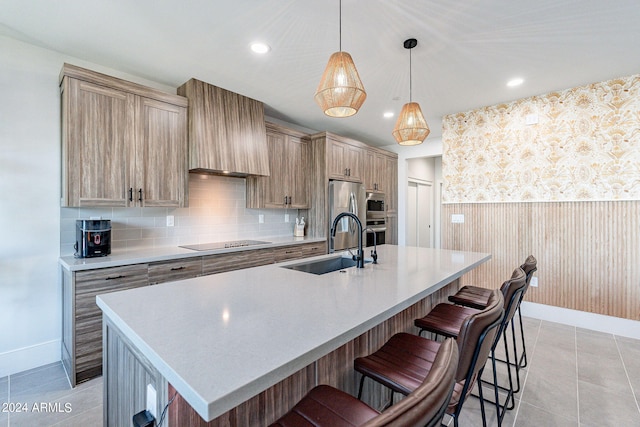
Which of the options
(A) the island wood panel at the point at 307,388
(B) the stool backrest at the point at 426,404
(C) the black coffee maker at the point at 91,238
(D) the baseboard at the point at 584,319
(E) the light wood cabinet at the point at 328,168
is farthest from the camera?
(E) the light wood cabinet at the point at 328,168

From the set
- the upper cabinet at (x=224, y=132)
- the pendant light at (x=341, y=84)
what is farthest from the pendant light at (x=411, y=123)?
the upper cabinet at (x=224, y=132)

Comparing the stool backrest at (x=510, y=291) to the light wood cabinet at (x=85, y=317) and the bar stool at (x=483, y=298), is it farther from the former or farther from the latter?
the light wood cabinet at (x=85, y=317)

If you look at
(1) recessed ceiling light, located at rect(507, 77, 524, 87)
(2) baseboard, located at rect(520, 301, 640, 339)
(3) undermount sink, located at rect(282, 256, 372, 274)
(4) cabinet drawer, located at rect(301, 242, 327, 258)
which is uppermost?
(1) recessed ceiling light, located at rect(507, 77, 524, 87)

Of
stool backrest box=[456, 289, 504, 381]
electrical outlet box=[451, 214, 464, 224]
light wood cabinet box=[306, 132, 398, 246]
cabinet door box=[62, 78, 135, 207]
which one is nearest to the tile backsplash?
cabinet door box=[62, 78, 135, 207]

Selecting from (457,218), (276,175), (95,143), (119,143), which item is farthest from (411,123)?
(95,143)

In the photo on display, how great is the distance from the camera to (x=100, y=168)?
243 centimetres

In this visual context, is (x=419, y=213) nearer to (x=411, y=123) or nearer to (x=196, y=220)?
(x=411, y=123)

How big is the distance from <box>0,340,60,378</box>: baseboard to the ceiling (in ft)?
8.10

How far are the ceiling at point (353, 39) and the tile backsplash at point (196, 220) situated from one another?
4.04 feet

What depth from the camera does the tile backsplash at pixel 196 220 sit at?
8.87ft

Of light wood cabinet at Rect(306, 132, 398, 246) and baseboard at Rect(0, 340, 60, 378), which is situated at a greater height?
light wood cabinet at Rect(306, 132, 398, 246)

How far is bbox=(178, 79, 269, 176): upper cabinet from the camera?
9.71 feet

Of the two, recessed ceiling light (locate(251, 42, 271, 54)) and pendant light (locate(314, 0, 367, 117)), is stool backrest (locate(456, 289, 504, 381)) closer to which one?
pendant light (locate(314, 0, 367, 117))

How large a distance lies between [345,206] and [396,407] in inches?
152
